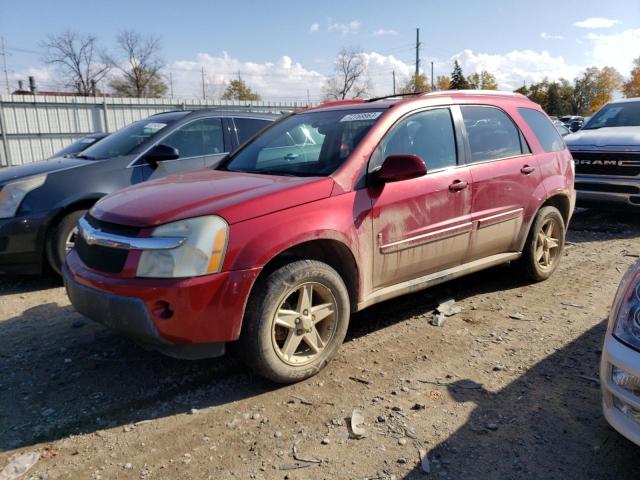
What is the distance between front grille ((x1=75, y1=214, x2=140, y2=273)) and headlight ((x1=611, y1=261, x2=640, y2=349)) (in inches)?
99.9

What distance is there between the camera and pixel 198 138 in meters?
5.99

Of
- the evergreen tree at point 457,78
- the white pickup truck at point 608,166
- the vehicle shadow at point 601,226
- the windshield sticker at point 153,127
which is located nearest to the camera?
the windshield sticker at point 153,127

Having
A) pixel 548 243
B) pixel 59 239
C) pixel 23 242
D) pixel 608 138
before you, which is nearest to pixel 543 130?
pixel 548 243

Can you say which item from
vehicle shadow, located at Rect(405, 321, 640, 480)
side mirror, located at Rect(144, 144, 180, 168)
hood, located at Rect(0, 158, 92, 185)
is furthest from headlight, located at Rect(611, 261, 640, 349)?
hood, located at Rect(0, 158, 92, 185)

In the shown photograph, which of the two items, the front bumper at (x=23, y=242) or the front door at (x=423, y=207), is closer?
the front door at (x=423, y=207)

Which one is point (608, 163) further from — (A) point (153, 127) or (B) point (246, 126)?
(A) point (153, 127)

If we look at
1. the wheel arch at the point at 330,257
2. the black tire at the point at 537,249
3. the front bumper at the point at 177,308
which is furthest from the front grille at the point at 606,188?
the front bumper at the point at 177,308

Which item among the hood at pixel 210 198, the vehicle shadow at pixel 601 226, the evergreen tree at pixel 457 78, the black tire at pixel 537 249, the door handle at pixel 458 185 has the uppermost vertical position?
the evergreen tree at pixel 457 78

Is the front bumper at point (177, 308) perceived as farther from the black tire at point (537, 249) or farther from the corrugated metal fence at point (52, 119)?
the corrugated metal fence at point (52, 119)

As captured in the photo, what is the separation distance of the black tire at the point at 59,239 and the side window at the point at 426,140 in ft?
10.7

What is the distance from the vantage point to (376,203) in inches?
138

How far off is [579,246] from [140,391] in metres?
5.81

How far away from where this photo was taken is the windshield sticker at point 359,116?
12.5 ft

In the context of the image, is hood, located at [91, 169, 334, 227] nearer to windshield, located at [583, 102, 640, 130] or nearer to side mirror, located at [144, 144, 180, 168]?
side mirror, located at [144, 144, 180, 168]
